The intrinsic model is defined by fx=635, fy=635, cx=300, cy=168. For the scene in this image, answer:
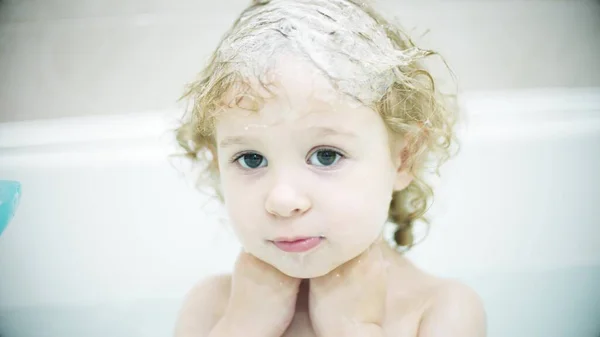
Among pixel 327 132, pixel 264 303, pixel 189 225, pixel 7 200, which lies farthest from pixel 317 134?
pixel 189 225

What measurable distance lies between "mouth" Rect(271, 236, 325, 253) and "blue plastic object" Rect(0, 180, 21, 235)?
12.9 inches

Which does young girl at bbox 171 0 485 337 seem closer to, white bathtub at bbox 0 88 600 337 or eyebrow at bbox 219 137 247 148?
eyebrow at bbox 219 137 247 148

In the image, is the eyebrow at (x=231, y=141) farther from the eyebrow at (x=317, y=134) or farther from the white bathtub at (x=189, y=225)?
the white bathtub at (x=189, y=225)

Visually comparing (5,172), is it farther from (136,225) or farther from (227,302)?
(227,302)

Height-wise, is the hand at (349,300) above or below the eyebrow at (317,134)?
below

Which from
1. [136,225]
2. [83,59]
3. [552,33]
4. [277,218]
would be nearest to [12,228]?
[136,225]

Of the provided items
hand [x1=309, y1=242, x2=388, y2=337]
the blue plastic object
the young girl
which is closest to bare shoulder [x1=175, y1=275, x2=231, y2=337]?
the young girl

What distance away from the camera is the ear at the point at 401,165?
72 centimetres

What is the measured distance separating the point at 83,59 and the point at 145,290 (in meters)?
0.41

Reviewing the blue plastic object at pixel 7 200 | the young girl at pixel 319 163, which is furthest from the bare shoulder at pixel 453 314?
the blue plastic object at pixel 7 200

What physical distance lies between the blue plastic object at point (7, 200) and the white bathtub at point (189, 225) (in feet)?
0.57

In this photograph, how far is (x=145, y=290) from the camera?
1014 millimetres

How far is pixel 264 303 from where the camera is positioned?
71 cm

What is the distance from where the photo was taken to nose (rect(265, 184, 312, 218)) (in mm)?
601
